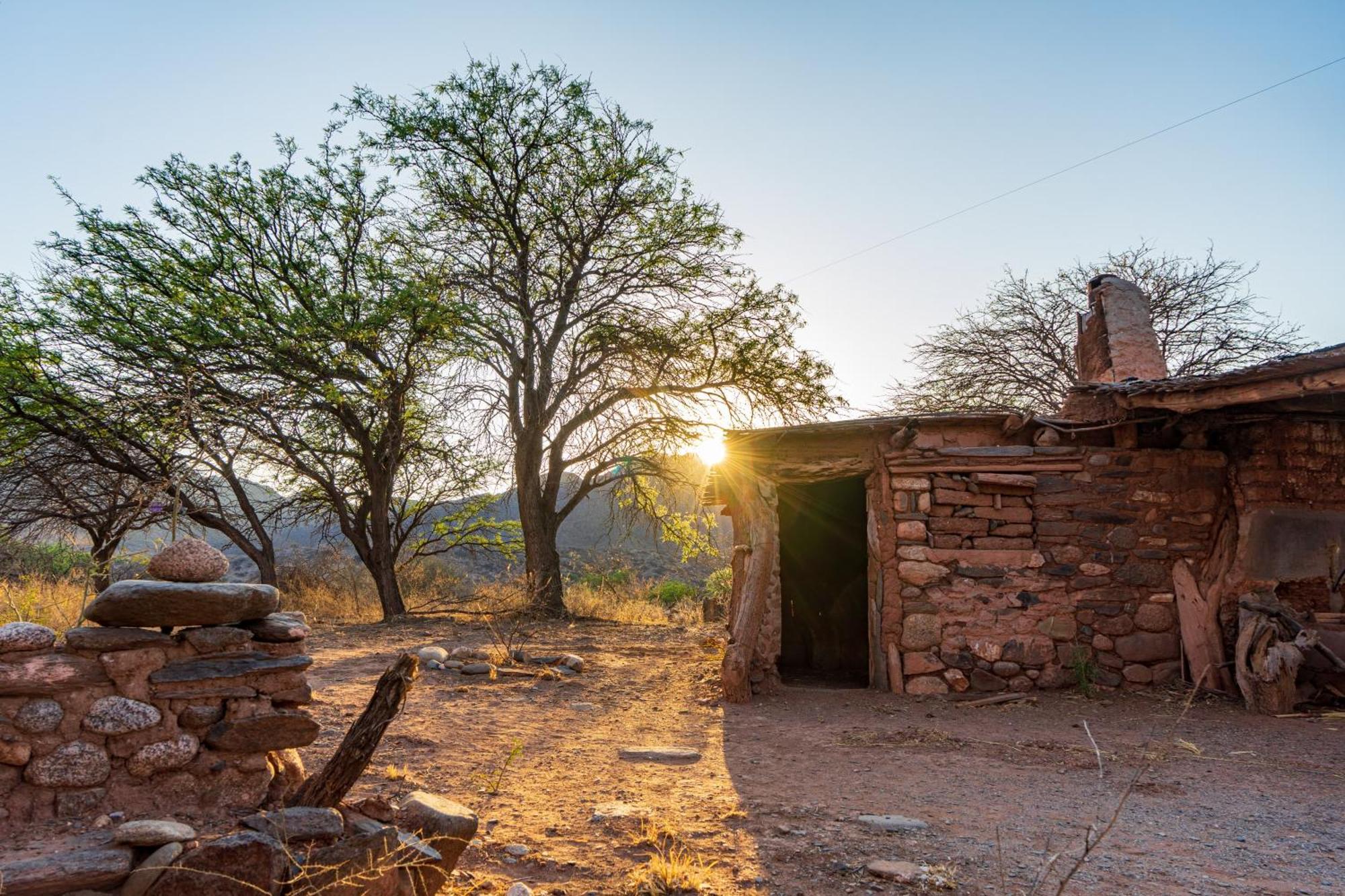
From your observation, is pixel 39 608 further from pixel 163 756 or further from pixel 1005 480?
pixel 1005 480

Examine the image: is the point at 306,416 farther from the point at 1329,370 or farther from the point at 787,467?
the point at 1329,370

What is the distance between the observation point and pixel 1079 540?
23.8 feet

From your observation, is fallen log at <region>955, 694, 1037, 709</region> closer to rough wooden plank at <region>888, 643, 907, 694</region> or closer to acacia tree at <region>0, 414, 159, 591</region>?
rough wooden plank at <region>888, 643, 907, 694</region>

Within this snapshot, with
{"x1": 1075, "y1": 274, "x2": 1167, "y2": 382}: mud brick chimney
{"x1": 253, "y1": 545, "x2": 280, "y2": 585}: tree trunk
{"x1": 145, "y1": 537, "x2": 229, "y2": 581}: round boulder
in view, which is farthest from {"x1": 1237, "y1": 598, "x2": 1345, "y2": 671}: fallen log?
{"x1": 253, "y1": 545, "x2": 280, "y2": 585}: tree trunk

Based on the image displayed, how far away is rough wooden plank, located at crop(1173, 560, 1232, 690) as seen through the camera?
6980 millimetres

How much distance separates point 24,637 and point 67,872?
3.09ft

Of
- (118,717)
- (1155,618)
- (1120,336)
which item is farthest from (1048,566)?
(118,717)

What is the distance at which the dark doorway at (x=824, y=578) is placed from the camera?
10008 mm

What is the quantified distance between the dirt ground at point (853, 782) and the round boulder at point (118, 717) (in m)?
1.24

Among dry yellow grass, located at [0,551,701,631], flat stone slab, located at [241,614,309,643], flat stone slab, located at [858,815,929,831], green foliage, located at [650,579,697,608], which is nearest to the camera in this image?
flat stone slab, located at [241,614,309,643]

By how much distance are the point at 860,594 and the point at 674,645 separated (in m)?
2.43

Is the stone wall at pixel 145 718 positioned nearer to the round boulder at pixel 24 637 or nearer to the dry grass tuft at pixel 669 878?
the round boulder at pixel 24 637

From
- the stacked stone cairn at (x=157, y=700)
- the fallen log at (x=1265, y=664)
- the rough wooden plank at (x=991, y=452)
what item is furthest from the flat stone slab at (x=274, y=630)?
the fallen log at (x=1265, y=664)

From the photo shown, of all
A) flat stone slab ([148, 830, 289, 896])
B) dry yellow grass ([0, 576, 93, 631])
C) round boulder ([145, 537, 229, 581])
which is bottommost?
flat stone slab ([148, 830, 289, 896])
